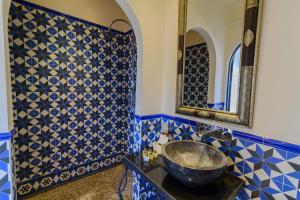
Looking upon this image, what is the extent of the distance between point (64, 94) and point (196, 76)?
1.61 metres

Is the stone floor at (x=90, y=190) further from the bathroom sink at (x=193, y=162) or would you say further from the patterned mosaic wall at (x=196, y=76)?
the patterned mosaic wall at (x=196, y=76)

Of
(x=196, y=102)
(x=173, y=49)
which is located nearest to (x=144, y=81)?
(x=173, y=49)

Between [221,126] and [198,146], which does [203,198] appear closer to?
[198,146]

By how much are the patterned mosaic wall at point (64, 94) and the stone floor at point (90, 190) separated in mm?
106

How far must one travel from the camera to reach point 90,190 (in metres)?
1.80

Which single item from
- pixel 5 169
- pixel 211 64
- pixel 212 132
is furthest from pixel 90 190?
pixel 211 64

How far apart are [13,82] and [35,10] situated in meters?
0.82

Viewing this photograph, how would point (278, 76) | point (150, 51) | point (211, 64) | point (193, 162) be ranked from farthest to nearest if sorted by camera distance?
point (150, 51) → point (211, 64) → point (193, 162) → point (278, 76)

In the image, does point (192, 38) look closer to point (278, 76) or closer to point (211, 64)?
point (211, 64)

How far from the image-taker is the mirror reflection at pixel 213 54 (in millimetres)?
986

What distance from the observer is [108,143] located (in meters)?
2.29

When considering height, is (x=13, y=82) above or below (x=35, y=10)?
below

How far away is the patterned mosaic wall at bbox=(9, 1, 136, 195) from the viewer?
155 cm

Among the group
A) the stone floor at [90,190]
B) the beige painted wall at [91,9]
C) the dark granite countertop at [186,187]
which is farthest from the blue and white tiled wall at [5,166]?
the beige painted wall at [91,9]
